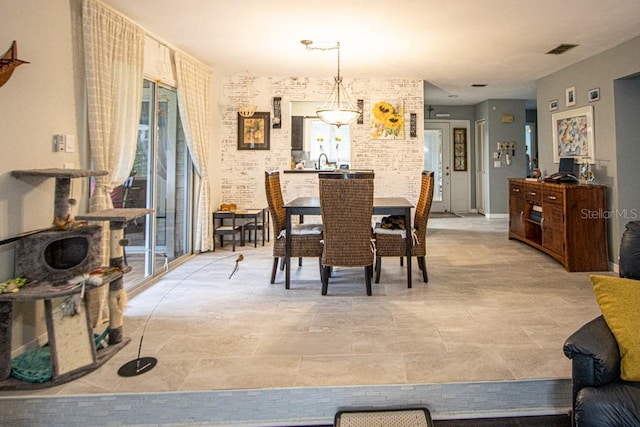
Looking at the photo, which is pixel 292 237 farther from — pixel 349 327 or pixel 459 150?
pixel 459 150

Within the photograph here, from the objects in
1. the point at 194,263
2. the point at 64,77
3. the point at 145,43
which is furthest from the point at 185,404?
the point at 145,43

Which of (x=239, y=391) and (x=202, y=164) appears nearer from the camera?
(x=239, y=391)

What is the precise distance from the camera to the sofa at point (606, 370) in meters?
1.49

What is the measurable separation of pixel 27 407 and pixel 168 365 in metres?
0.66

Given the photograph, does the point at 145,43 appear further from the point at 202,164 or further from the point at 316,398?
the point at 316,398

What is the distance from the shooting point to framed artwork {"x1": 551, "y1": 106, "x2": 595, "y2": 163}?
4.86 metres

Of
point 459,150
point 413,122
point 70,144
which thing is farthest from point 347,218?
point 459,150

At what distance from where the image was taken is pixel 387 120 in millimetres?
6285

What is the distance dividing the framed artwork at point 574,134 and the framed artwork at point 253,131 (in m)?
4.22

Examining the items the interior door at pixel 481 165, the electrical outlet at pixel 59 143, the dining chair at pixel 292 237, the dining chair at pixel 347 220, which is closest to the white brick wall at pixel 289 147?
the dining chair at pixel 292 237

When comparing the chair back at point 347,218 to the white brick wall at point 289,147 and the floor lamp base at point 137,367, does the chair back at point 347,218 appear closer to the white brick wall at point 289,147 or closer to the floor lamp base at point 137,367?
the floor lamp base at point 137,367

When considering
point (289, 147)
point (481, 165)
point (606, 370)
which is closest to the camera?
point (606, 370)

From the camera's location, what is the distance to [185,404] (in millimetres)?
1974

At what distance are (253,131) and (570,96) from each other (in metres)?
4.49
